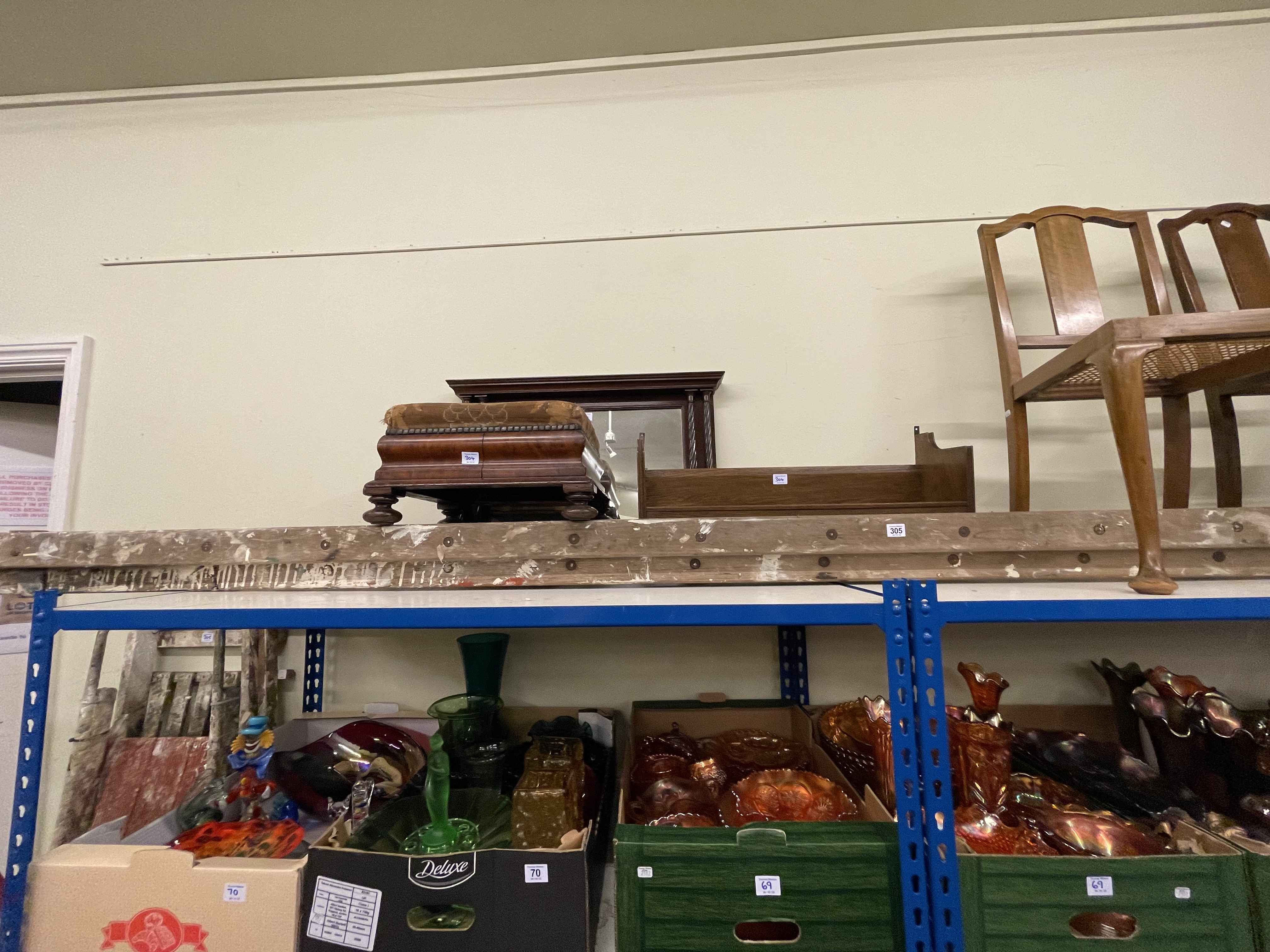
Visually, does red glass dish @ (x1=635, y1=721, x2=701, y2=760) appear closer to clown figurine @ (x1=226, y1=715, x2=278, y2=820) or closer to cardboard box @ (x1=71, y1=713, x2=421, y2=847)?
cardboard box @ (x1=71, y1=713, x2=421, y2=847)

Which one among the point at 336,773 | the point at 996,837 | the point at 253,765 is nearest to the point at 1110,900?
the point at 996,837

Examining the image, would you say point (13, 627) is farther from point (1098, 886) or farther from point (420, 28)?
point (1098, 886)

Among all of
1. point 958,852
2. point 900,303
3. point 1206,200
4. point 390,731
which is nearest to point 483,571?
point 390,731

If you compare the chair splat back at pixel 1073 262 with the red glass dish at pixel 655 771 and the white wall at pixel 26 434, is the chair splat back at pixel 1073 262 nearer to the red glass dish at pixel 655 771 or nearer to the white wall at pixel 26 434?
the red glass dish at pixel 655 771

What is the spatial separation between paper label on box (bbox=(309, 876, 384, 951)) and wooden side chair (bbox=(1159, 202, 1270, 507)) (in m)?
1.87

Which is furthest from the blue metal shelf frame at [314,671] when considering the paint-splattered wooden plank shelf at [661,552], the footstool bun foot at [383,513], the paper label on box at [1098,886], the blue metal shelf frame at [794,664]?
the paper label on box at [1098,886]

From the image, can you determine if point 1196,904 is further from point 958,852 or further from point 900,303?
point 900,303

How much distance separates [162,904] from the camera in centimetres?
74

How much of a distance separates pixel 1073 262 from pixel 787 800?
1.41m

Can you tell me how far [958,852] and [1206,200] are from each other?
1907 mm

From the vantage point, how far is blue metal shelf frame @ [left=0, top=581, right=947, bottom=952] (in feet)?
2.32

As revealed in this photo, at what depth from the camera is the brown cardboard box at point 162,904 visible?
73cm

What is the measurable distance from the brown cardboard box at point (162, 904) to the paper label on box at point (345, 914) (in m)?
0.03

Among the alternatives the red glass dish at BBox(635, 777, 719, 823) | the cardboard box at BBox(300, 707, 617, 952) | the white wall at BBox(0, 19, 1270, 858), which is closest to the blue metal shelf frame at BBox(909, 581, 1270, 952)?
the red glass dish at BBox(635, 777, 719, 823)
